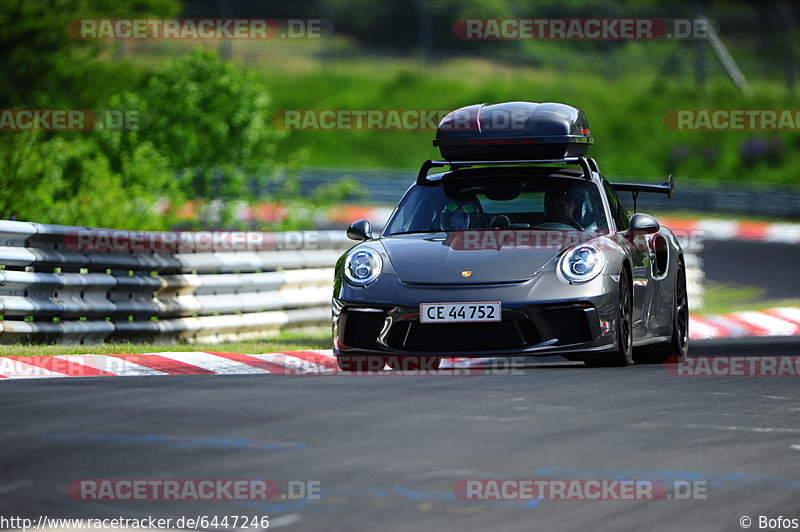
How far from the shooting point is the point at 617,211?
1123 centimetres

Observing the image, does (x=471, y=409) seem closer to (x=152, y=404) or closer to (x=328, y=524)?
(x=152, y=404)

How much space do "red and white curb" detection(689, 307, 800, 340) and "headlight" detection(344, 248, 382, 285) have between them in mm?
7113

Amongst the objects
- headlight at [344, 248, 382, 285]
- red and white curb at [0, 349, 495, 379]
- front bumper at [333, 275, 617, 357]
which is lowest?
red and white curb at [0, 349, 495, 379]

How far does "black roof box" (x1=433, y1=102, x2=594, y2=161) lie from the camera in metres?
10.9

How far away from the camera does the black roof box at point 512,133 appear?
35.6 feet

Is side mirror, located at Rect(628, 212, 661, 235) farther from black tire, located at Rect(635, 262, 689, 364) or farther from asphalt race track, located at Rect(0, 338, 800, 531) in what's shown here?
asphalt race track, located at Rect(0, 338, 800, 531)

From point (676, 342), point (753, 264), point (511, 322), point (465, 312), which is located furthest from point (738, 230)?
point (465, 312)

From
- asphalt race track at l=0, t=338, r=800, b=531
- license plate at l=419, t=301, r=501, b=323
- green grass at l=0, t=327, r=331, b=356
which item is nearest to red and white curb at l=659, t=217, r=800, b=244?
green grass at l=0, t=327, r=331, b=356

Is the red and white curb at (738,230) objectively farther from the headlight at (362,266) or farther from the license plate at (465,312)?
the license plate at (465,312)

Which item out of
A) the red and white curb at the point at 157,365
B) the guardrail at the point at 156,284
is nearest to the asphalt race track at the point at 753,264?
the guardrail at the point at 156,284

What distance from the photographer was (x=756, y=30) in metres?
41.8

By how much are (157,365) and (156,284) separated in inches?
111

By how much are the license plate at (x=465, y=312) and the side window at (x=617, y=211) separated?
1.79 metres

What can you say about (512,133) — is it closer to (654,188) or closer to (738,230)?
(654,188)
